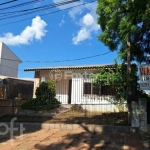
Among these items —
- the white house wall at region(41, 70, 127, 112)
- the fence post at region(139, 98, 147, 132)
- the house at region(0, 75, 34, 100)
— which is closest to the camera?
the fence post at region(139, 98, 147, 132)

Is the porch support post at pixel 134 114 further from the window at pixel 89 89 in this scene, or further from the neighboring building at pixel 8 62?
the neighboring building at pixel 8 62

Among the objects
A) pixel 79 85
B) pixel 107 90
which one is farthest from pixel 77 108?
pixel 79 85

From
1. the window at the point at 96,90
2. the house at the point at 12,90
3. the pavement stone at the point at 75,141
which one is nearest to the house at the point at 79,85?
the window at the point at 96,90

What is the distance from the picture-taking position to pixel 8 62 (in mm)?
27875

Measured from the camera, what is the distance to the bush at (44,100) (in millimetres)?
12500

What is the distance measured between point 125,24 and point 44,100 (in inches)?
290

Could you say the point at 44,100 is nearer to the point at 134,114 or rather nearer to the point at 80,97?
the point at 80,97

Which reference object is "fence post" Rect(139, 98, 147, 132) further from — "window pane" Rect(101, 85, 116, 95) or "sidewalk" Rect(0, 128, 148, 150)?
"window pane" Rect(101, 85, 116, 95)

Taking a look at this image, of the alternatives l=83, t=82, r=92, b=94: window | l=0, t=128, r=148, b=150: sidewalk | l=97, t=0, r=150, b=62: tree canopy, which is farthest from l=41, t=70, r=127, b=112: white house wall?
l=0, t=128, r=148, b=150: sidewalk

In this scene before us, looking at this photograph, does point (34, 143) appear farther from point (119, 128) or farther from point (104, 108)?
point (104, 108)

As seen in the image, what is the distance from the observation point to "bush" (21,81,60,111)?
12.5 metres

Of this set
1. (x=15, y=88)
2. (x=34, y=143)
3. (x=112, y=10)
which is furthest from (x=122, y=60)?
(x=15, y=88)

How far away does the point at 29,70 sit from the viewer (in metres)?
15.8

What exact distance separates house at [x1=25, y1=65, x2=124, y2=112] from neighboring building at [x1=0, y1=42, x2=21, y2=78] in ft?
39.8
